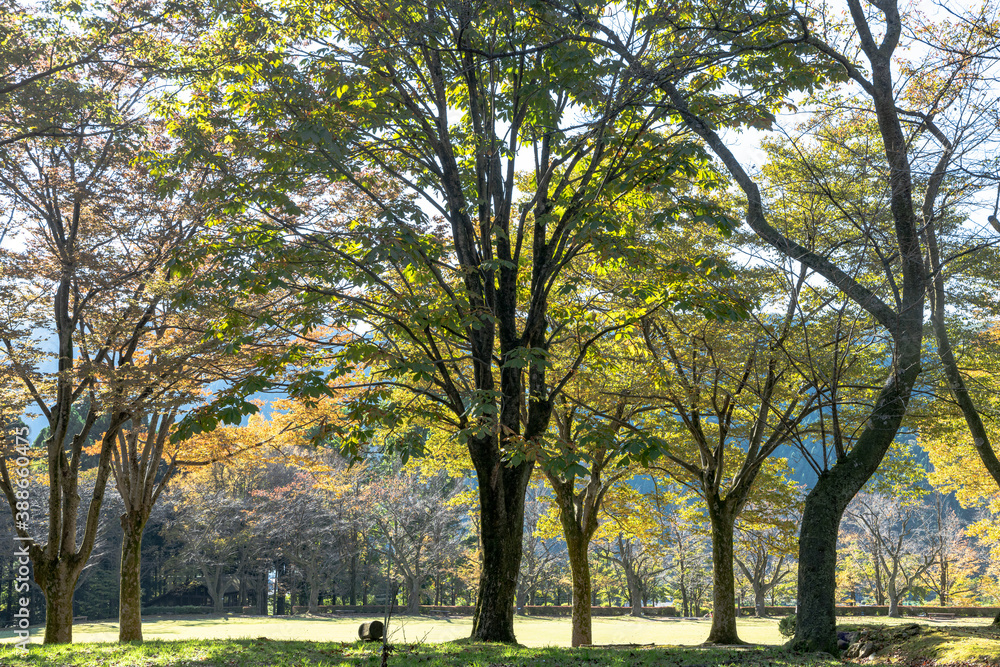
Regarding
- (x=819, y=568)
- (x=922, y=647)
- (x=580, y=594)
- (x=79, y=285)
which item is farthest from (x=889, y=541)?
(x=79, y=285)

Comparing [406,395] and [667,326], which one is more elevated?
[667,326]

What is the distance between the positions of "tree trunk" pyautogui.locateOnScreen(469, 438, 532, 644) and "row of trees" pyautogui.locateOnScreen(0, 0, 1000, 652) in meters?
0.03

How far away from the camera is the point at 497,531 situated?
881 cm

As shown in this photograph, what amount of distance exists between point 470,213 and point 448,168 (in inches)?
36.1

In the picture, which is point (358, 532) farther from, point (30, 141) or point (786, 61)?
point (786, 61)

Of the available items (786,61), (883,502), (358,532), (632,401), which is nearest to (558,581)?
(358,532)

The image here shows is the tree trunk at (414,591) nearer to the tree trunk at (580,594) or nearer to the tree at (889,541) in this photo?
the tree trunk at (580,594)

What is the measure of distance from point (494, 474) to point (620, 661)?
8.69 feet

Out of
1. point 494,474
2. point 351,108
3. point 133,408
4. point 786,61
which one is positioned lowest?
point 494,474

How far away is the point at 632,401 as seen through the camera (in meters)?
15.0

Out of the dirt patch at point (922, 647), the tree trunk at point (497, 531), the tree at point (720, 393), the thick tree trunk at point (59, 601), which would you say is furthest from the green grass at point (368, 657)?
the tree at point (720, 393)

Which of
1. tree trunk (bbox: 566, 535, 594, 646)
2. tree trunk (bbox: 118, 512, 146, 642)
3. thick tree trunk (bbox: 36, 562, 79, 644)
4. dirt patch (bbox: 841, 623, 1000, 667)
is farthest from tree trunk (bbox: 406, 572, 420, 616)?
dirt patch (bbox: 841, 623, 1000, 667)

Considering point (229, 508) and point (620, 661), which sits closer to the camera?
point (620, 661)

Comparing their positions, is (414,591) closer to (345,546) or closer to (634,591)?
(345,546)
